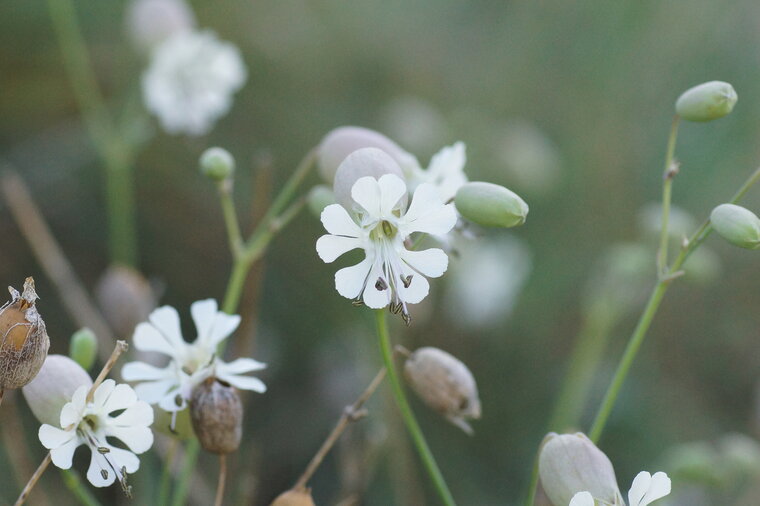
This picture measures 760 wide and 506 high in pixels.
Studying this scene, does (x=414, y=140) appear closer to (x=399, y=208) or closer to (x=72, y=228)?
(x=72, y=228)

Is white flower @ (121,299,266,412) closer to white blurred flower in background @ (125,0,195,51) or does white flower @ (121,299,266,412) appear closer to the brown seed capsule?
the brown seed capsule

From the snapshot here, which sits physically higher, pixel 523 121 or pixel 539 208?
pixel 523 121

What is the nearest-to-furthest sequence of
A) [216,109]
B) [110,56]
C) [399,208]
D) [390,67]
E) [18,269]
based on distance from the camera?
[399,208] < [216,109] < [18,269] < [110,56] < [390,67]

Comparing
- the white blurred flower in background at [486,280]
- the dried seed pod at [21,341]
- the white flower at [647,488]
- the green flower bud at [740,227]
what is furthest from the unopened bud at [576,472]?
the white blurred flower in background at [486,280]

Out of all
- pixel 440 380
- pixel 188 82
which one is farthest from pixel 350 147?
pixel 188 82

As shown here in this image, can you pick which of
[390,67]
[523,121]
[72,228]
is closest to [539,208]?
[523,121]

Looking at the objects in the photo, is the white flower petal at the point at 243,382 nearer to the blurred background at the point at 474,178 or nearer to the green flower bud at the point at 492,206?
the green flower bud at the point at 492,206
